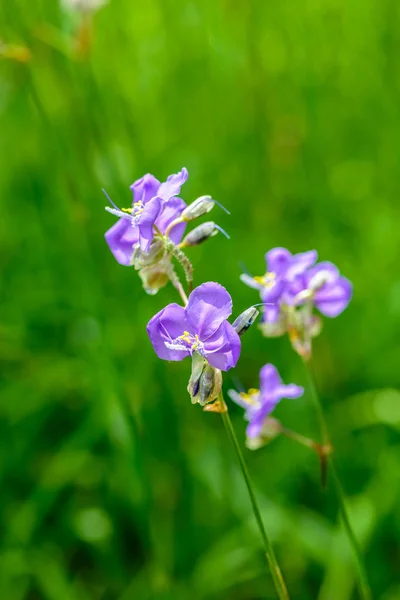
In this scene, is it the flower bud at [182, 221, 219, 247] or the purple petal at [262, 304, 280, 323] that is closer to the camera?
the flower bud at [182, 221, 219, 247]

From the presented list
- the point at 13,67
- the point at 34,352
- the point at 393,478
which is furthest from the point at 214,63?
the point at 393,478

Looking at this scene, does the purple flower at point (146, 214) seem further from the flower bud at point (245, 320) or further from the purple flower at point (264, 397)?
the purple flower at point (264, 397)

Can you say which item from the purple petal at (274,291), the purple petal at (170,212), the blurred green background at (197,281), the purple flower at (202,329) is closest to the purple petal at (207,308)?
the purple flower at (202,329)

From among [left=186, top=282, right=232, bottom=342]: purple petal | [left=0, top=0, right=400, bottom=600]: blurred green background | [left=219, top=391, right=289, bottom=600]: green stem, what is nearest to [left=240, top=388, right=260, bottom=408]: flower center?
[left=219, top=391, right=289, bottom=600]: green stem

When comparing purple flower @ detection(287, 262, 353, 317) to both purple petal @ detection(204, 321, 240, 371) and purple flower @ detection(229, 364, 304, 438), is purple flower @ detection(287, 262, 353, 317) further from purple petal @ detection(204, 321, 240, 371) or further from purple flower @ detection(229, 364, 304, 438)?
purple petal @ detection(204, 321, 240, 371)

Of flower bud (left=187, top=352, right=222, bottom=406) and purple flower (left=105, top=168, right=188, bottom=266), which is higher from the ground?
purple flower (left=105, top=168, right=188, bottom=266)

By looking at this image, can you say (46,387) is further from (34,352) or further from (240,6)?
(240,6)

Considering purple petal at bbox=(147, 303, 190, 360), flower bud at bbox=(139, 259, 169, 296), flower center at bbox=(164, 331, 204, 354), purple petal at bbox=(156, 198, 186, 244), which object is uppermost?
purple petal at bbox=(156, 198, 186, 244)

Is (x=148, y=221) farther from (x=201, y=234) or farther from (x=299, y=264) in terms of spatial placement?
(x=299, y=264)
